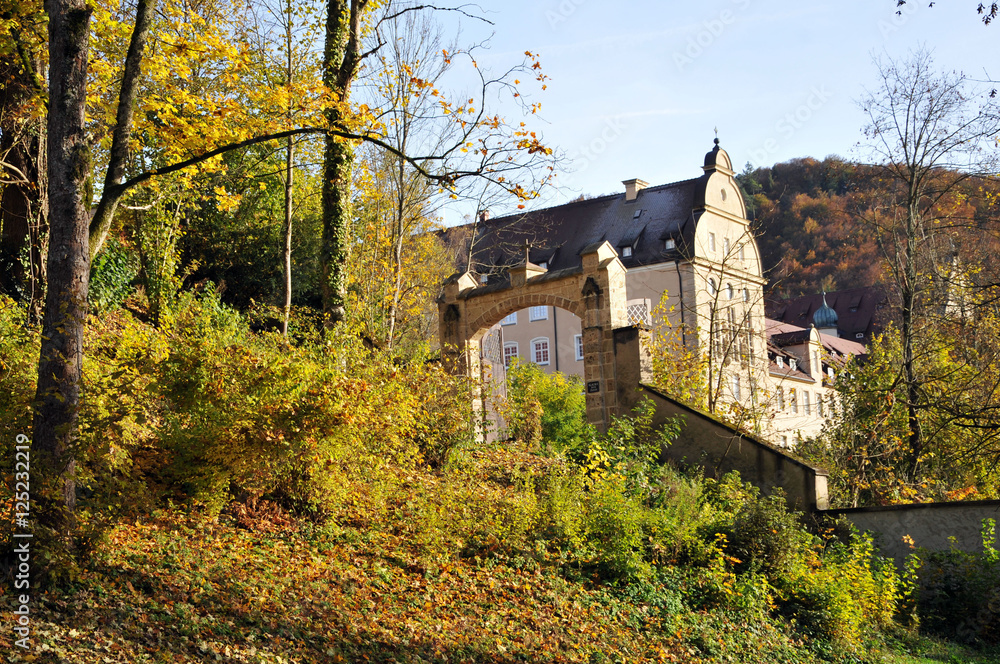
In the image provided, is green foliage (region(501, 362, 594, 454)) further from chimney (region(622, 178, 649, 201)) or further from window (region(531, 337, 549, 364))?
window (region(531, 337, 549, 364))

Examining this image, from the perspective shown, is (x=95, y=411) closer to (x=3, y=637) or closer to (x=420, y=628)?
(x=3, y=637)

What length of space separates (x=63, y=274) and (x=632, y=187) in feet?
118

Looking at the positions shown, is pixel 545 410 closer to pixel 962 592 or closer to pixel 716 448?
pixel 716 448

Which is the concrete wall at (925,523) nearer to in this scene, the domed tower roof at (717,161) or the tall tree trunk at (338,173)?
the tall tree trunk at (338,173)

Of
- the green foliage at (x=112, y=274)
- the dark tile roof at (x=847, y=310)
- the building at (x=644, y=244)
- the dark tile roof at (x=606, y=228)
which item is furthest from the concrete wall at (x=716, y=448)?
the dark tile roof at (x=847, y=310)

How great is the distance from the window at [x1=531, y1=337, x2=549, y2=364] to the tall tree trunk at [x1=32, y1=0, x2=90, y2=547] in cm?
3711

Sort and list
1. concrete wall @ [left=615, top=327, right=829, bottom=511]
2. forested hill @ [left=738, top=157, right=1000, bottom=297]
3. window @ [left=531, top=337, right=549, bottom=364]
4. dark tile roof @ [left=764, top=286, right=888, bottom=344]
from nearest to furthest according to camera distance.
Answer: concrete wall @ [left=615, top=327, right=829, bottom=511] → window @ [left=531, top=337, right=549, bottom=364] → forested hill @ [left=738, top=157, right=1000, bottom=297] → dark tile roof @ [left=764, top=286, right=888, bottom=344]

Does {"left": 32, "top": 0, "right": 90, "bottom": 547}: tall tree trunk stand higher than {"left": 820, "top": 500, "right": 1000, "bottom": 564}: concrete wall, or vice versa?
{"left": 32, "top": 0, "right": 90, "bottom": 547}: tall tree trunk

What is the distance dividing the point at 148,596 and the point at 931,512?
10835 millimetres

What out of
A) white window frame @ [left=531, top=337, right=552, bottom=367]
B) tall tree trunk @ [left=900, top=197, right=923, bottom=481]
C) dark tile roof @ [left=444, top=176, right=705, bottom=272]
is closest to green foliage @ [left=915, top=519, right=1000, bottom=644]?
tall tree trunk @ [left=900, top=197, right=923, bottom=481]

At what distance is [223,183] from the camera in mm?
18391

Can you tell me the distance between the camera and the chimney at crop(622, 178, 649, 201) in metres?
40.4

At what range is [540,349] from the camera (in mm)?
43812

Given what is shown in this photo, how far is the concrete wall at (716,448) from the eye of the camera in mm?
12812
